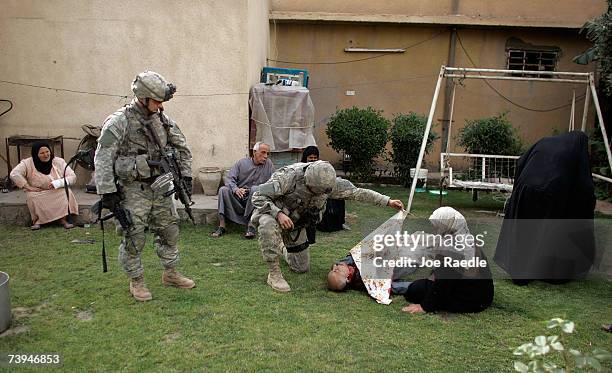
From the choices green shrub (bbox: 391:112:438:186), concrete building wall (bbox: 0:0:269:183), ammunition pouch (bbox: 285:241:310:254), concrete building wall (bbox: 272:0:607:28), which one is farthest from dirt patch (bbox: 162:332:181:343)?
concrete building wall (bbox: 272:0:607:28)

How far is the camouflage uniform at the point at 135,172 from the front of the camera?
3850mm

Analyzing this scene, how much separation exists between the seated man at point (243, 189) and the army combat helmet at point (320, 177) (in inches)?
76.4

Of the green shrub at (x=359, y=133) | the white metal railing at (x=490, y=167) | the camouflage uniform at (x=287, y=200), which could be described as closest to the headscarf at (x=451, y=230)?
the camouflage uniform at (x=287, y=200)

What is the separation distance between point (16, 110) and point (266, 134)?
374 centimetres

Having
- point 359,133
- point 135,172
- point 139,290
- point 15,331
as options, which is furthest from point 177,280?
point 359,133

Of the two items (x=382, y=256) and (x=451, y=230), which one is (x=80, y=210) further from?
(x=451, y=230)

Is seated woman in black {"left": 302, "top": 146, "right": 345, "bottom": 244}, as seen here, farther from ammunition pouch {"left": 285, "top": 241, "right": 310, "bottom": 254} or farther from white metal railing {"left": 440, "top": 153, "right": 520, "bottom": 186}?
white metal railing {"left": 440, "top": 153, "right": 520, "bottom": 186}

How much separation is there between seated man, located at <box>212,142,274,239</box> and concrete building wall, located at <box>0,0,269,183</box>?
1.37 metres

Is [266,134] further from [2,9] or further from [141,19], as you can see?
[2,9]

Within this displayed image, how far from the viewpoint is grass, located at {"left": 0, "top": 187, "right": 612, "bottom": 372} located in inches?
128

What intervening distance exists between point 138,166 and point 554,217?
12.6 ft

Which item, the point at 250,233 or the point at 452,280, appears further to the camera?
the point at 250,233

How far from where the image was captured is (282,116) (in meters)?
8.07

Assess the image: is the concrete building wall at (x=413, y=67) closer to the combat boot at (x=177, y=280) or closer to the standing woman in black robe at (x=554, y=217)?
the standing woman in black robe at (x=554, y=217)
